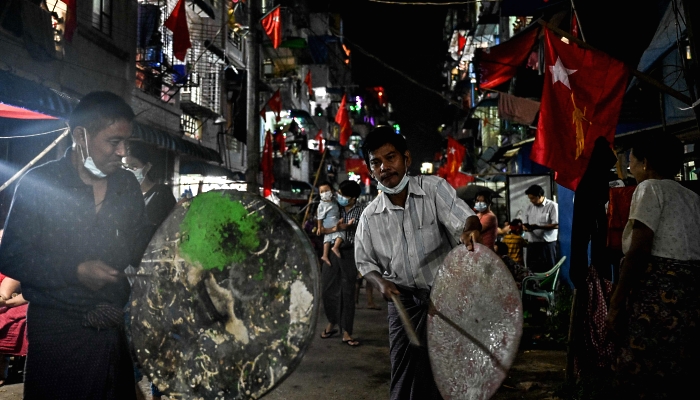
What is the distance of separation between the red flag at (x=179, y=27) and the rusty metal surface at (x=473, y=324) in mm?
12407

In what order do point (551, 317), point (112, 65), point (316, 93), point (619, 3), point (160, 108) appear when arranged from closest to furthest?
1. point (551, 317)
2. point (619, 3)
3. point (112, 65)
4. point (160, 108)
5. point (316, 93)

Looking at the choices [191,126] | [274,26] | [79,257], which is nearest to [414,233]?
[79,257]

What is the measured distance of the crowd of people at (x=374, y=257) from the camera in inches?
89.4

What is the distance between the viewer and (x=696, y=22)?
3.58 m

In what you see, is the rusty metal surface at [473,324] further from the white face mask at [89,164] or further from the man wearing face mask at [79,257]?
the white face mask at [89,164]

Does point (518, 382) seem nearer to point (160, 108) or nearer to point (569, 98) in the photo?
point (569, 98)

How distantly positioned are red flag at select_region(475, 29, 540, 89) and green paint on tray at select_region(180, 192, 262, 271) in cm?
802

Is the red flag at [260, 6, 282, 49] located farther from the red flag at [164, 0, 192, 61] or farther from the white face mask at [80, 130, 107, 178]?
the white face mask at [80, 130, 107, 178]

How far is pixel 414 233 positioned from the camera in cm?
315

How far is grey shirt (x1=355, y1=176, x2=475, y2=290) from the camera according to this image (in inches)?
122

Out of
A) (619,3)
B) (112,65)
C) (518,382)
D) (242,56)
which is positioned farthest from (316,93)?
(518,382)

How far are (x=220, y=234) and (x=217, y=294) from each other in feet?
0.94

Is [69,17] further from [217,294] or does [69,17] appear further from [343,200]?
[217,294]

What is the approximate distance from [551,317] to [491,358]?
4.97 meters
